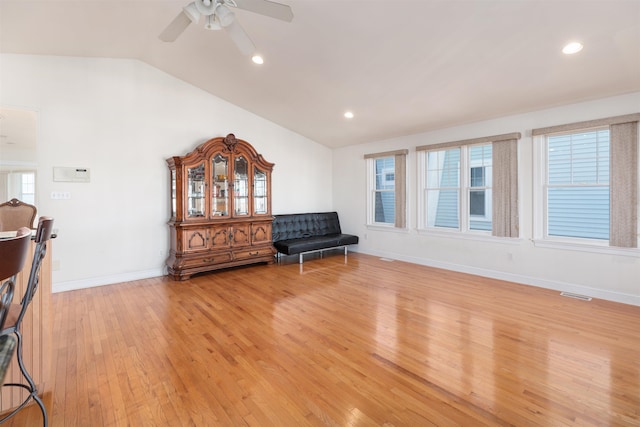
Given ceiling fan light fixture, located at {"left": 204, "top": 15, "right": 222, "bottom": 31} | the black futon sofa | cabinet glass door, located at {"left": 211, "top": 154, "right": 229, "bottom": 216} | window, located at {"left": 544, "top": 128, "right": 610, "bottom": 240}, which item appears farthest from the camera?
the black futon sofa

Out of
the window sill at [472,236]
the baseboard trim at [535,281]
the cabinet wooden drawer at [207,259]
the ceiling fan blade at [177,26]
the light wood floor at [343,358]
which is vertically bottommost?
the light wood floor at [343,358]

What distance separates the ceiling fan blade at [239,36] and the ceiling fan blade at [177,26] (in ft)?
1.11

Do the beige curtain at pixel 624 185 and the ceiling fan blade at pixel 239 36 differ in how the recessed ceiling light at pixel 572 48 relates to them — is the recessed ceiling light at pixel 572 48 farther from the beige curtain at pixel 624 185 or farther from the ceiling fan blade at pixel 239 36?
the ceiling fan blade at pixel 239 36

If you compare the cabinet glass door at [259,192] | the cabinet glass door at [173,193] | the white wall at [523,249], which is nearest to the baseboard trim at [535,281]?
the white wall at [523,249]

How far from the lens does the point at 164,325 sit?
3027mm

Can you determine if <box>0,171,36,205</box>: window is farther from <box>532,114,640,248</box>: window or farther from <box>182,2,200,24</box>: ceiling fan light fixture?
<box>532,114,640,248</box>: window

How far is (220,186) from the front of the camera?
16.7 ft

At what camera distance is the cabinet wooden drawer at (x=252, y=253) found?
17.1 ft

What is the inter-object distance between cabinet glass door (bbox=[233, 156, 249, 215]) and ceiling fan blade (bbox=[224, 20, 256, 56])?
249 cm

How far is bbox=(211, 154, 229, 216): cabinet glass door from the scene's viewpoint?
16.4 ft

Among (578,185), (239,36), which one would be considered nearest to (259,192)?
(239,36)

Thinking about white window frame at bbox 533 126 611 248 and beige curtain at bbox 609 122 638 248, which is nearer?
beige curtain at bbox 609 122 638 248

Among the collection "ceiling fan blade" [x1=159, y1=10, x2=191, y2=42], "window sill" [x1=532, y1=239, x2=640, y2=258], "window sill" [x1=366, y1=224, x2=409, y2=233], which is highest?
"ceiling fan blade" [x1=159, y1=10, x2=191, y2=42]

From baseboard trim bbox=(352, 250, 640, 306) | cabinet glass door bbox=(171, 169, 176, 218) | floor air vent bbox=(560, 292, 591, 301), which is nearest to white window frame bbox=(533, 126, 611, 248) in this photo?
baseboard trim bbox=(352, 250, 640, 306)
